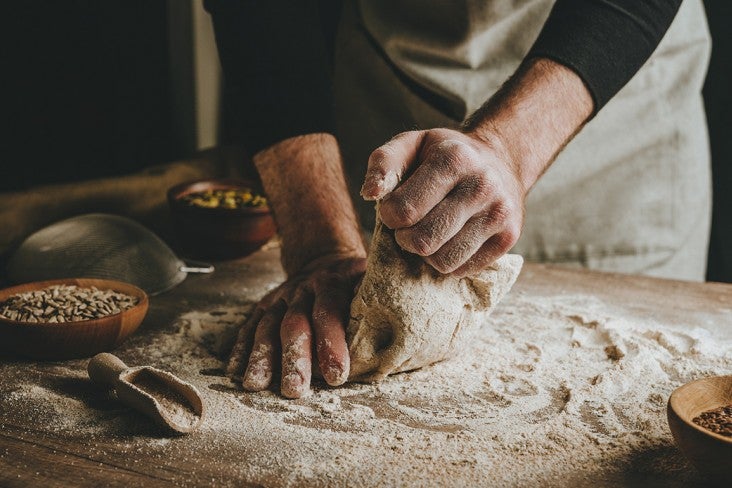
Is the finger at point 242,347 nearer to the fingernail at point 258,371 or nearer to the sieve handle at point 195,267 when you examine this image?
the fingernail at point 258,371

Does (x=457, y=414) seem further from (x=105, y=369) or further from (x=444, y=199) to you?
(x=105, y=369)

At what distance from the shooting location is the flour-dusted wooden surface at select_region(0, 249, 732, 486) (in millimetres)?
930

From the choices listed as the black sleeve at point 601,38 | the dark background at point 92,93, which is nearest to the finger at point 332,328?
the black sleeve at point 601,38

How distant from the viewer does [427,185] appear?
3.43ft

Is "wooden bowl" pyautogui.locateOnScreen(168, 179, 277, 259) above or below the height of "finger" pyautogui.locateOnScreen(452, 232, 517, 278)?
below

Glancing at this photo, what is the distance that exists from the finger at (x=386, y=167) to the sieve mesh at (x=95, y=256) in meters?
0.78

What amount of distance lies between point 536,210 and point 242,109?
2.83ft

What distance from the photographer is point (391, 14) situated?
1852mm

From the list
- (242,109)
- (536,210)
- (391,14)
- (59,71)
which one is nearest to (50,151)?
(59,71)

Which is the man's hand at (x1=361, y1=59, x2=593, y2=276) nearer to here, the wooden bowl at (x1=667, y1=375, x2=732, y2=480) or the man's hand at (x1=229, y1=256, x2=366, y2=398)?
the man's hand at (x1=229, y1=256, x2=366, y2=398)

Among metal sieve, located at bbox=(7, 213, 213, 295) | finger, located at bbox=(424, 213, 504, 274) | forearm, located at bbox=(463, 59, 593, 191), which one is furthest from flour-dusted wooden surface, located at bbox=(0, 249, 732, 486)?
forearm, located at bbox=(463, 59, 593, 191)

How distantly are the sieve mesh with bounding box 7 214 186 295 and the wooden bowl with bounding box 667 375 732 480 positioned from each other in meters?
1.15

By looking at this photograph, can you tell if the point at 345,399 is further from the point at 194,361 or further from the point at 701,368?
the point at 701,368

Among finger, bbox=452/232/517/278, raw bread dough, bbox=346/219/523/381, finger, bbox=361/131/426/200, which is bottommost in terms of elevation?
raw bread dough, bbox=346/219/523/381
